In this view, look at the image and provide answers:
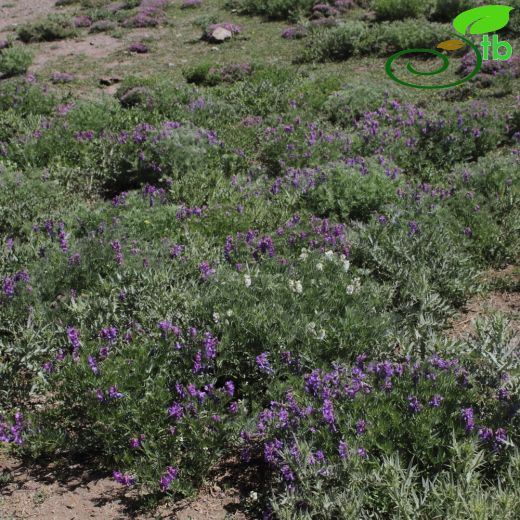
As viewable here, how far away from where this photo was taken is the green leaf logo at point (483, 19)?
47.8 feet

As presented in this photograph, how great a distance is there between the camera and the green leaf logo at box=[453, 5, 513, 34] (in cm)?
1455

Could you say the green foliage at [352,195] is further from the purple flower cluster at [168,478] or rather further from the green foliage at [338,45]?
the green foliage at [338,45]

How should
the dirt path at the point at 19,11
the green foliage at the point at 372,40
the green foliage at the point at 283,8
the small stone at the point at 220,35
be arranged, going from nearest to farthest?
the green foliage at the point at 372,40
the small stone at the point at 220,35
the green foliage at the point at 283,8
the dirt path at the point at 19,11

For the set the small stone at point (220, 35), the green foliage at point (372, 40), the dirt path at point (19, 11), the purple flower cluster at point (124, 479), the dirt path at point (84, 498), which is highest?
the purple flower cluster at point (124, 479)

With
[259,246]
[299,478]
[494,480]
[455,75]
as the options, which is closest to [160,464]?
[299,478]

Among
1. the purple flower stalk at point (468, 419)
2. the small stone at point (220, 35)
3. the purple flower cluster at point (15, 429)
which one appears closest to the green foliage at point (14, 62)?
the small stone at point (220, 35)

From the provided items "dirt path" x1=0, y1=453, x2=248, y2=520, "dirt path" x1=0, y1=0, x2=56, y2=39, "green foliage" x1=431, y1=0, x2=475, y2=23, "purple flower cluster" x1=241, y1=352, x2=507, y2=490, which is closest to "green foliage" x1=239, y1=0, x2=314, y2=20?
"green foliage" x1=431, y1=0, x2=475, y2=23

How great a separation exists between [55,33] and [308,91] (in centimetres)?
961

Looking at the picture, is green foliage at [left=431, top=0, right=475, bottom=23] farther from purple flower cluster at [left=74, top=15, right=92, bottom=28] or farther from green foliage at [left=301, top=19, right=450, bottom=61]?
purple flower cluster at [left=74, top=15, right=92, bottom=28]

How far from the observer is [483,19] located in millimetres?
16016

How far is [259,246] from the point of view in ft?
20.9

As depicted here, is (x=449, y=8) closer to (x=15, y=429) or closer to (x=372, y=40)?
(x=372, y=40)

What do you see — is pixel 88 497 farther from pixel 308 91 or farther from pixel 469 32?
pixel 469 32

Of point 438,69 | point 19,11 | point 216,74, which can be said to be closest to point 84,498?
point 216,74
